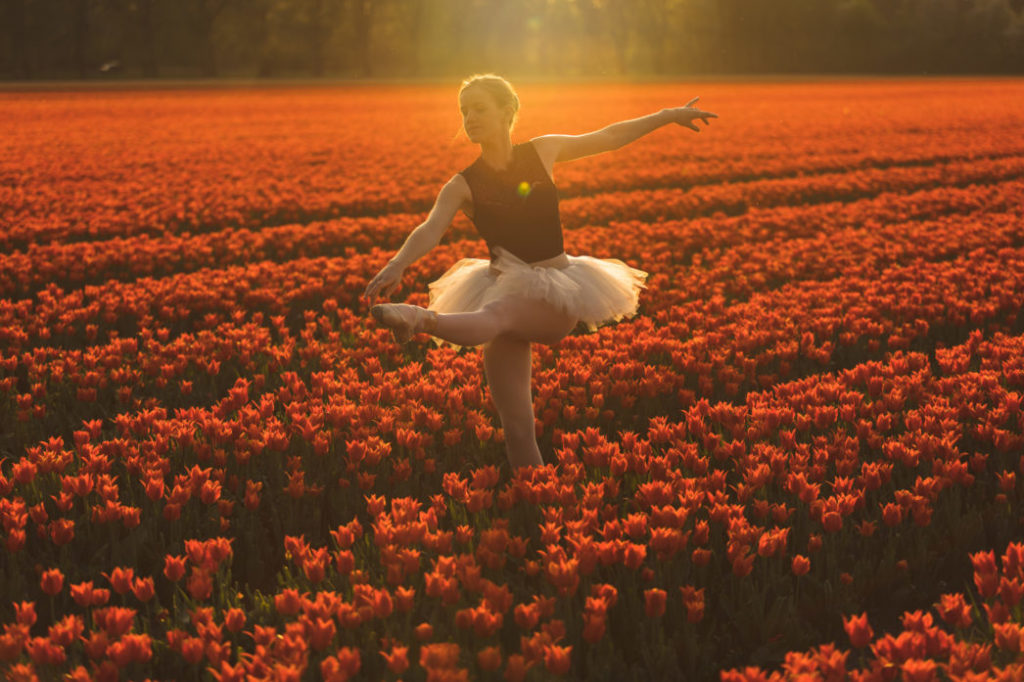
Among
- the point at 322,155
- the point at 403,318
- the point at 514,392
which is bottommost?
the point at 514,392

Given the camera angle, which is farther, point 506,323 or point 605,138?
point 605,138

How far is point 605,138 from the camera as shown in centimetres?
460

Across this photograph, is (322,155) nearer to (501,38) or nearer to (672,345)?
(672,345)

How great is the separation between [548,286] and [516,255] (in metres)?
0.36

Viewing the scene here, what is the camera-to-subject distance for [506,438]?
452 cm

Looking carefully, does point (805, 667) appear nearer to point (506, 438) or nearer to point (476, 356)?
point (506, 438)

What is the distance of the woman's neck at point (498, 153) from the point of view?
434 cm

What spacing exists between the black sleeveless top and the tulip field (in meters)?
0.92

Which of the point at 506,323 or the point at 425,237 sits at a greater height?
the point at 425,237

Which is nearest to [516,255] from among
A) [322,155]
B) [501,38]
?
[322,155]

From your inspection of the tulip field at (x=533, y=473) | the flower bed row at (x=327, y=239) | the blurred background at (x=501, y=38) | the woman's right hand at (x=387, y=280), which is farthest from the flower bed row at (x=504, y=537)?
the blurred background at (x=501, y=38)

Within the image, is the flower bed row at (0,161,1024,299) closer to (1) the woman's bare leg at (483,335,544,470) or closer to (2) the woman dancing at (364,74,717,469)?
(2) the woman dancing at (364,74,717,469)

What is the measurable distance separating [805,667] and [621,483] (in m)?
1.72

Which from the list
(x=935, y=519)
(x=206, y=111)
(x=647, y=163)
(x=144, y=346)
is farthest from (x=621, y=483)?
(x=206, y=111)
